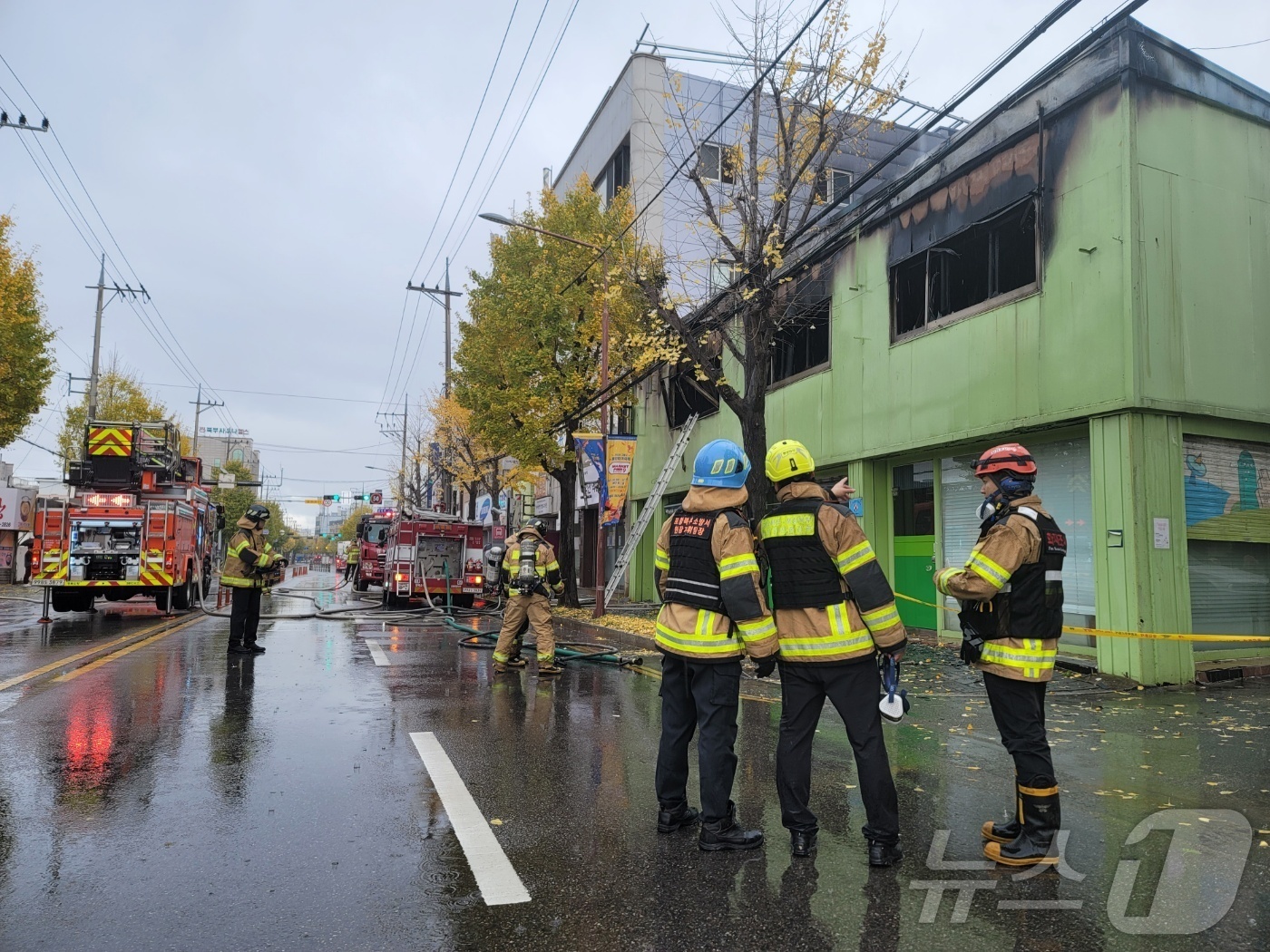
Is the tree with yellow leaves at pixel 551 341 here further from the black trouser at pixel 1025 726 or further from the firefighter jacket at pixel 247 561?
the black trouser at pixel 1025 726

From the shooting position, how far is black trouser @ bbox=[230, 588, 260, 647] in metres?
11.2

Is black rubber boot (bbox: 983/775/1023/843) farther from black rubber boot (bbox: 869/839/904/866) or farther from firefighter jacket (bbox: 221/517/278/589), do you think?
firefighter jacket (bbox: 221/517/278/589)

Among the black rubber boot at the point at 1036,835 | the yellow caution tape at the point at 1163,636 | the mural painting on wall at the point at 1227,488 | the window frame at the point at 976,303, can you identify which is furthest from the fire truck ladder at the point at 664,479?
the black rubber boot at the point at 1036,835

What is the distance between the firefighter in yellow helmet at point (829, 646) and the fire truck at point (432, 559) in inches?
676

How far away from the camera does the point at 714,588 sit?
14.0 feet

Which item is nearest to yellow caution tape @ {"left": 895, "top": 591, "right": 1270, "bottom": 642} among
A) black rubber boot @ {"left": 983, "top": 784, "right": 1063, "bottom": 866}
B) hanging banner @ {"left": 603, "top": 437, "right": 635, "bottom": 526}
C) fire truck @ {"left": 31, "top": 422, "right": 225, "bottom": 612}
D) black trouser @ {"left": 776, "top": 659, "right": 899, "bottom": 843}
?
black rubber boot @ {"left": 983, "top": 784, "right": 1063, "bottom": 866}

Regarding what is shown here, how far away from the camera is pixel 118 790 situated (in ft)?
16.1

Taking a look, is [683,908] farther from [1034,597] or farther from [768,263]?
[768,263]

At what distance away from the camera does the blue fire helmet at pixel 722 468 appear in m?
4.39

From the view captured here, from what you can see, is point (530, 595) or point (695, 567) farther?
point (530, 595)

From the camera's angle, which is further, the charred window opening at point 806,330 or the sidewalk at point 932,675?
the charred window opening at point 806,330

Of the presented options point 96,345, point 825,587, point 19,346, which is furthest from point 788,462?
point 96,345

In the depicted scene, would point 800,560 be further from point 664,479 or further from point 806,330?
point 664,479

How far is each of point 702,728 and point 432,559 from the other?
17758 millimetres
